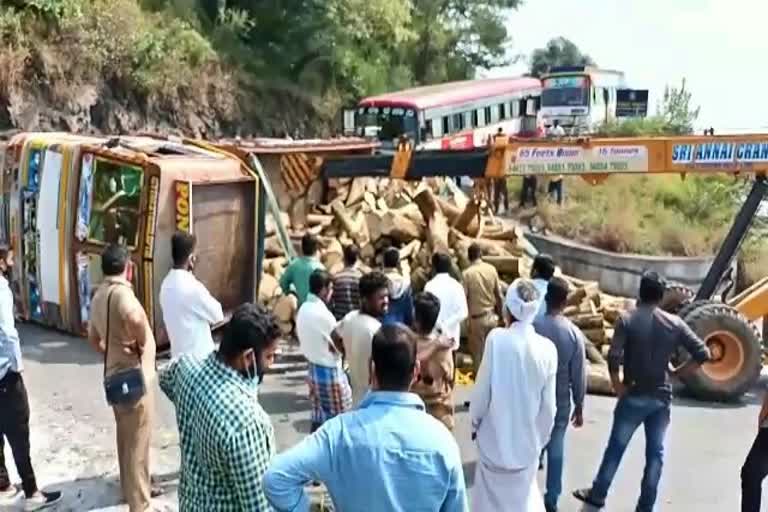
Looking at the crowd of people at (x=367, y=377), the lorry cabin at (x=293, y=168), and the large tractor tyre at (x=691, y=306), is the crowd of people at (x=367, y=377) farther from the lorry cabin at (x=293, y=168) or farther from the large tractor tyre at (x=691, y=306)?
the lorry cabin at (x=293, y=168)

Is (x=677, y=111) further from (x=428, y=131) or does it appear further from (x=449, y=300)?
(x=449, y=300)

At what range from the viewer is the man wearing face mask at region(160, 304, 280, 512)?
370 cm

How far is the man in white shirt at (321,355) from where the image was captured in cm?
695

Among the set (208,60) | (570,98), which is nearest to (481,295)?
(208,60)

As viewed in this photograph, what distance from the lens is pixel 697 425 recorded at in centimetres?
961

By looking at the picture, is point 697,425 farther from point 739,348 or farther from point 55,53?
point 55,53

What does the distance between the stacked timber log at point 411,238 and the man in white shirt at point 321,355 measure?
4.21m

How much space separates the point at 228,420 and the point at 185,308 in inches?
127

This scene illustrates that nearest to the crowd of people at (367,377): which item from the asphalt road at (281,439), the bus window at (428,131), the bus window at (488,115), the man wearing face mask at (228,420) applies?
the man wearing face mask at (228,420)

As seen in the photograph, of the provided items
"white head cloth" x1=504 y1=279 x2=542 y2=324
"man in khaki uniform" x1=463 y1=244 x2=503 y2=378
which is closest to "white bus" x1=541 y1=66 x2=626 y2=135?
"man in khaki uniform" x1=463 y1=244 x2=503 y2=378

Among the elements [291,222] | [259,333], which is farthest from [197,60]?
[259,333]

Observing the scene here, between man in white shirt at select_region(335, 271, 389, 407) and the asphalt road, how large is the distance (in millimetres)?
1620

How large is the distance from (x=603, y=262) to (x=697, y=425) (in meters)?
11.4

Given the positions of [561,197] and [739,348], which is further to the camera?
[561,197]
